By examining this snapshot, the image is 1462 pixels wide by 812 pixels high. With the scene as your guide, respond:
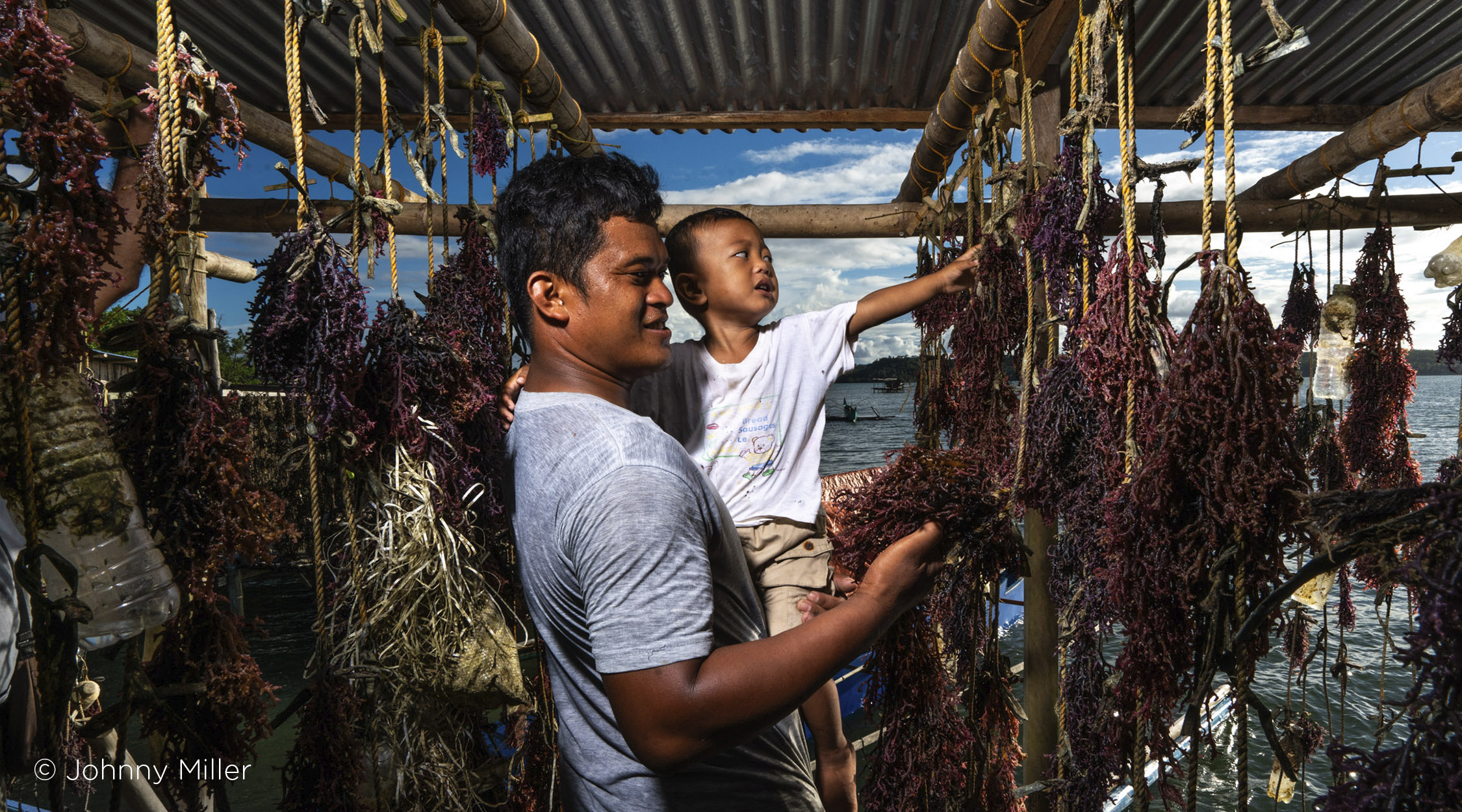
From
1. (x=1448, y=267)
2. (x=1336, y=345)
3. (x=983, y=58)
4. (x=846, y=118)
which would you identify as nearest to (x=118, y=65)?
(x=983, y=58)

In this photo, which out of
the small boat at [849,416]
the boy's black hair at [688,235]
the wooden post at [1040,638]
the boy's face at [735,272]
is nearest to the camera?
the boy's face at [735,272]

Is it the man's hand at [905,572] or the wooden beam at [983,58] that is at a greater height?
the wooden beam at [983,58]

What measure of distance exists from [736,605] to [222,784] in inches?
35.8

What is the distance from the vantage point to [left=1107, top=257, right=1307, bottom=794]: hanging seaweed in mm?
1113

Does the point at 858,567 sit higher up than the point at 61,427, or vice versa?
the point at 61,427

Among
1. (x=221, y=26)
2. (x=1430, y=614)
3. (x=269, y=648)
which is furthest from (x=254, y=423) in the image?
(x=1430, y=614)

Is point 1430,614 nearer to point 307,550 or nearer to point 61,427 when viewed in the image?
point 61,427

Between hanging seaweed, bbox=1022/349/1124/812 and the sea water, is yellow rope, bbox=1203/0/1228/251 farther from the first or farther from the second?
the sea water

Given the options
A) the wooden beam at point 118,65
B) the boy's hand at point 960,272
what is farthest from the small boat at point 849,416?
the boy's hand at point 960,272

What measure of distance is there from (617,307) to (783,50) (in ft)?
9.41

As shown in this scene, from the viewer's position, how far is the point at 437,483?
1691mm

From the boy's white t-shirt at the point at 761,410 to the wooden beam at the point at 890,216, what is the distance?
5.96 feet

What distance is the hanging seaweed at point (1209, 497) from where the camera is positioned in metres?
1.11

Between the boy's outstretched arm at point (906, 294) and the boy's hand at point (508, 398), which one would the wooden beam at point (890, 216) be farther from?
the boy's hand at point (508, 398)
